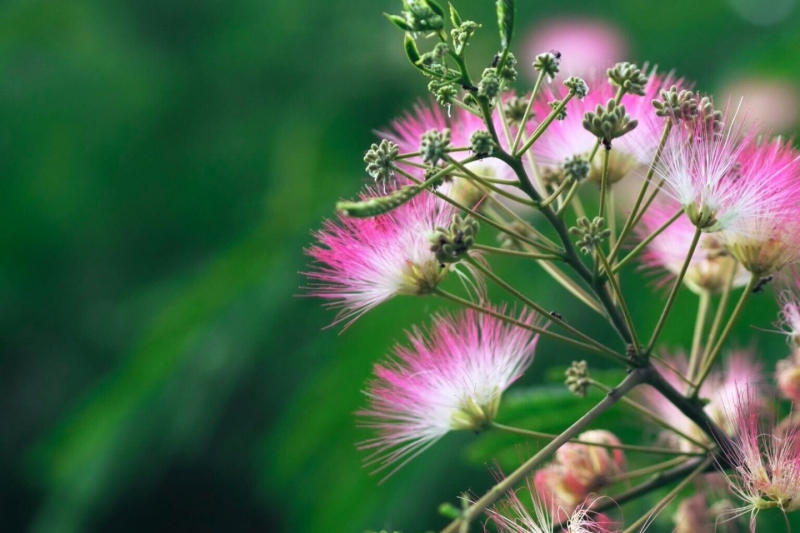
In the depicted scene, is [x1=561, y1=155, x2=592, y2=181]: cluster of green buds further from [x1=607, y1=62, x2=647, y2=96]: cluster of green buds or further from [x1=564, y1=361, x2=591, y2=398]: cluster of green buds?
[x1=564, y1=361, x2=591, y2=398]: cluster of green buds

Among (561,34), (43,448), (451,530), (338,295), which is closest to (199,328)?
(43,448)

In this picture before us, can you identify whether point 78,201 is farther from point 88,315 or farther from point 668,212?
point 668,212

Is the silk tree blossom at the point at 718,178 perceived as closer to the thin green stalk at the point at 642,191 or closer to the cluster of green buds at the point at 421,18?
the thin green stalk at the point at 642,191

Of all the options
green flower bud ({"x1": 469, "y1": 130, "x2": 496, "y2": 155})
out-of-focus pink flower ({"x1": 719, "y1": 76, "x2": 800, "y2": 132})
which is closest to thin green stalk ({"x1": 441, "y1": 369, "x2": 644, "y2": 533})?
green flower bud ({"x1": 469, "y1": 130, "x2": 496, "y2": 155})

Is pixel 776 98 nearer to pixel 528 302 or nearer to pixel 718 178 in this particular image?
pixel 718 178

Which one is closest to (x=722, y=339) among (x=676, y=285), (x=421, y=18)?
(x=676, y=285)
